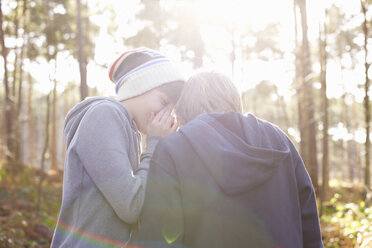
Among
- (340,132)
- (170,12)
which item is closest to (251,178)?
Answer: (170,12)

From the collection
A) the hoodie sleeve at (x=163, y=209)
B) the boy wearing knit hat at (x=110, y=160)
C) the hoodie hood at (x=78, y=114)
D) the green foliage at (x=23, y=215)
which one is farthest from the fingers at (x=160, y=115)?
the green foliage at (x=23, y=215)

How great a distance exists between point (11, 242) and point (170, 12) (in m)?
14.1

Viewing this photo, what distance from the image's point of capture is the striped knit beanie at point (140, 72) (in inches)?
93.0

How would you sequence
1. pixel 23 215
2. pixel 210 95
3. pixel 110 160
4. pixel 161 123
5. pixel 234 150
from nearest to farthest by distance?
pixel 234 150 < pixel 110 160 < pixel 210 95 < pixel 161 123 < pixel 23 215

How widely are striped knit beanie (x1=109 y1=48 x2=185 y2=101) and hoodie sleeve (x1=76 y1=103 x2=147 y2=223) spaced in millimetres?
304

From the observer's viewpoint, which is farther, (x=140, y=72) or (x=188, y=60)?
(x=188, y=60)

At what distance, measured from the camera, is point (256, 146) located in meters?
1.98

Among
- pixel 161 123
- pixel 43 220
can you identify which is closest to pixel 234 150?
pixel 161 123

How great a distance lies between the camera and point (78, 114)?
224cm

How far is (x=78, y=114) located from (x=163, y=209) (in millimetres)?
773

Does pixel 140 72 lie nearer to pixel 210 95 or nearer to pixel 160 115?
pixel 160 115

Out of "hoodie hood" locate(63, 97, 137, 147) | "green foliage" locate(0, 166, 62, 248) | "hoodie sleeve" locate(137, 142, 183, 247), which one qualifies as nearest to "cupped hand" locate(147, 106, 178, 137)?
"hoodie hood" locate(63, 97, 137, 147)

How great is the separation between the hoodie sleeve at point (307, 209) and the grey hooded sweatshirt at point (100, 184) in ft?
2.87

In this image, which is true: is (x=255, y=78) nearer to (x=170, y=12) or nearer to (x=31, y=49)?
(x=170, y=12)
